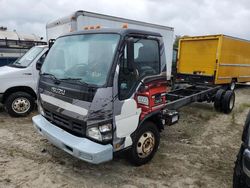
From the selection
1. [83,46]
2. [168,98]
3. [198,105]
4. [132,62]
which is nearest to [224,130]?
[168,98]

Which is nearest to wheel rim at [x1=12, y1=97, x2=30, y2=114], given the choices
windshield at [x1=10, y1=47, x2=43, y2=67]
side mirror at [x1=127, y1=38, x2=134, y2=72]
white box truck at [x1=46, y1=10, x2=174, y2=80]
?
windshield at [x1=10, y1=47, x2=43, y2=67]

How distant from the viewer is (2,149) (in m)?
4.64

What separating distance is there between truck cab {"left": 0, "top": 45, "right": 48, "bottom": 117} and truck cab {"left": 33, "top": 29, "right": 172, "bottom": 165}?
8.85 feet

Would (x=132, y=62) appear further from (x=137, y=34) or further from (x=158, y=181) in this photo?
(x=158, y=181)

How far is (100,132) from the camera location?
319 cm

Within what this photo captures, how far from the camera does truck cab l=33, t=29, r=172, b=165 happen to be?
320 centimetres

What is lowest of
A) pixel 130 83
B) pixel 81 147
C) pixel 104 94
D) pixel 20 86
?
pixel 81 147

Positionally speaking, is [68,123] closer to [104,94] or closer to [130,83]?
[104,94]

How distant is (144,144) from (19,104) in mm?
4280

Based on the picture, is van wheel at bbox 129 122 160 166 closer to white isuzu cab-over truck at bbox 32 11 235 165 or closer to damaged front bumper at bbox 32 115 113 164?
white isuzu cab-over truck at bbox 32 11 235 165

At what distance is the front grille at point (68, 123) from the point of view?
10.8ft

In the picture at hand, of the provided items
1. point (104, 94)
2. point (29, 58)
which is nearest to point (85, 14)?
point (29, 58)

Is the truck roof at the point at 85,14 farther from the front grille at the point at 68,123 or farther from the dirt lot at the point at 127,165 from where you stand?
the front grille at the point at 68,123

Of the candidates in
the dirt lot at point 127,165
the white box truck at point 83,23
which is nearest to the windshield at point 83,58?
the dirt lot at point 127,165
